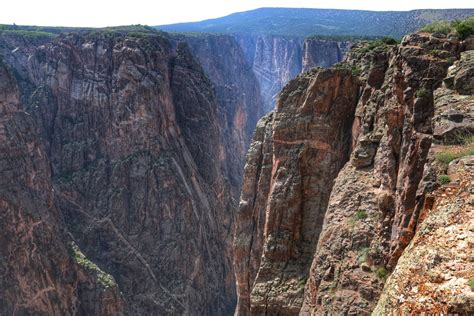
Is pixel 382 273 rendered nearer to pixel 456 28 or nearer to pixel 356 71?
pixel 456 28

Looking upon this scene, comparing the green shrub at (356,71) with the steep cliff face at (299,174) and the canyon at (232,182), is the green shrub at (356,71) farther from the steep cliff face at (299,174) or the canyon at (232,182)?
the steep cliff face at (299,174)

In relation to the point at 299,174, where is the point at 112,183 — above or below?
below

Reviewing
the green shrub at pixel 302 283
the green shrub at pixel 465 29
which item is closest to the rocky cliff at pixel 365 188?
the green shrub at pixel 302 283

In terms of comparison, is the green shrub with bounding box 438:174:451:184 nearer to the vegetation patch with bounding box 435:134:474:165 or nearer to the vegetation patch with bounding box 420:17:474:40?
the vegetation patch with bounding box 435:134:474:165

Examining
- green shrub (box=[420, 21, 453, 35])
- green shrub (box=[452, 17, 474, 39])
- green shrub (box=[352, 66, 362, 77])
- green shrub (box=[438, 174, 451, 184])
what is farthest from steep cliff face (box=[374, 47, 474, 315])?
green shrub (box=[352, 66, 362, 77])

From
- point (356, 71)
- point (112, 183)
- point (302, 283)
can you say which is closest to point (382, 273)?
point (302, 283)

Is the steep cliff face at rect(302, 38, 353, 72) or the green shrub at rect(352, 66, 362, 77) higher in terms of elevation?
the green shrub at rect(352, 66, 362, 77)

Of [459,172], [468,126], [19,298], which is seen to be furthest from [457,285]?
[19,298]
